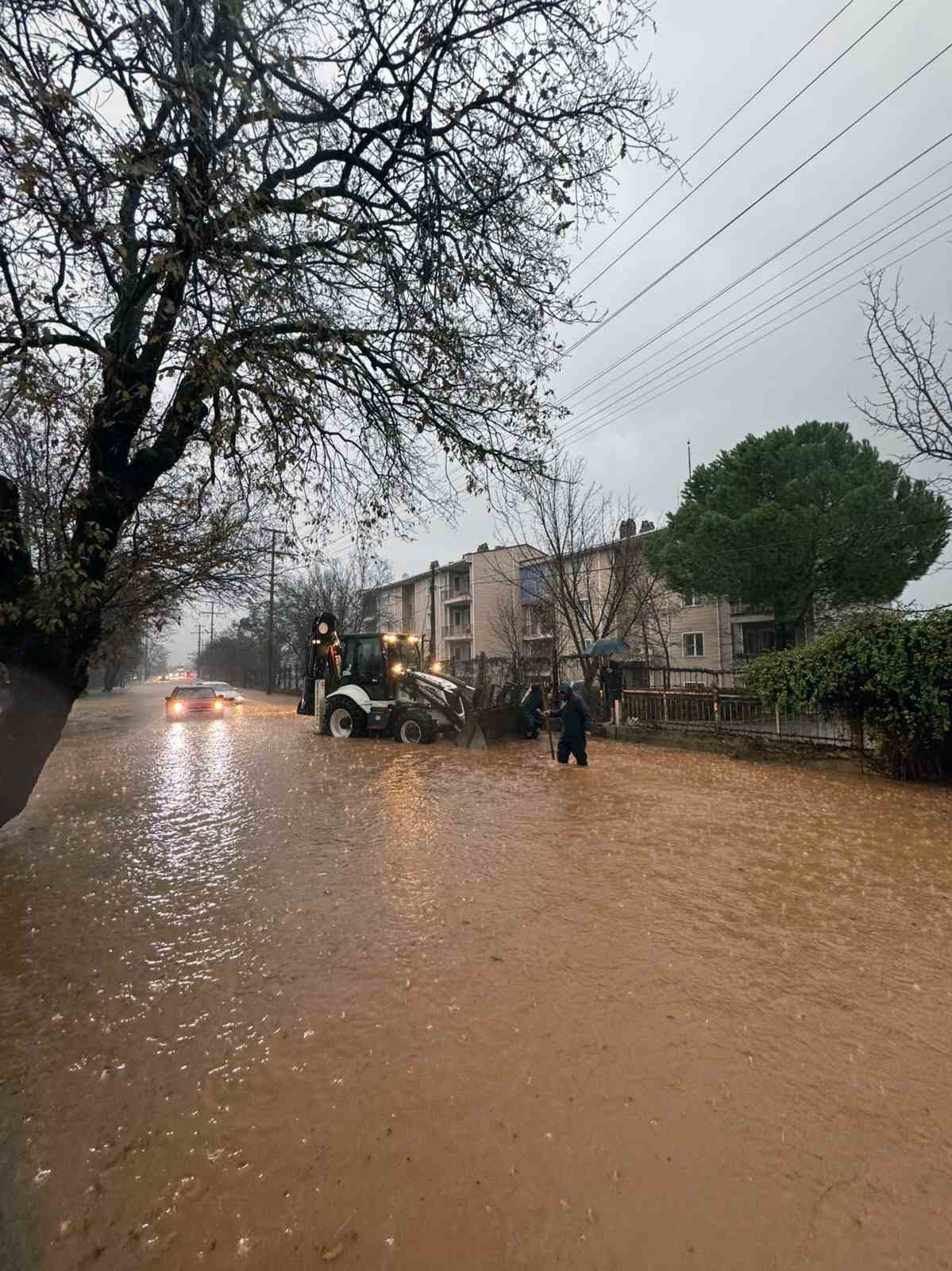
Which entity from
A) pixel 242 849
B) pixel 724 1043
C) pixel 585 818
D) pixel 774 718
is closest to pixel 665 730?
pixel 774 718

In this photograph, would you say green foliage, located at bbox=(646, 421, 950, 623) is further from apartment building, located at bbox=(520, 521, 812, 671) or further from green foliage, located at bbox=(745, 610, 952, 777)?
green foliage, located at bbox=(745, 610, 952, 777)

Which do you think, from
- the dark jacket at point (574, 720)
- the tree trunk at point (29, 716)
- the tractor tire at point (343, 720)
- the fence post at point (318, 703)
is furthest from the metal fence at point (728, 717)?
the tree trunk at point (29, 716)

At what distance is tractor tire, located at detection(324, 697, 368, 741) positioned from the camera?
15539 millimetres

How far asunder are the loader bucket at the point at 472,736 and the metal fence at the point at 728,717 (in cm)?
479

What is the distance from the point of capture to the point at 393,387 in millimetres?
5973

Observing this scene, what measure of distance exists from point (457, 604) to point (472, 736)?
33.6 meters

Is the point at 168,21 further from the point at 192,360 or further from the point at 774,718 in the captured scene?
the point at 774,718

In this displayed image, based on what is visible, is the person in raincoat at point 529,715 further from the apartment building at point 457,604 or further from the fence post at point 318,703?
the apartment building at point 457,604

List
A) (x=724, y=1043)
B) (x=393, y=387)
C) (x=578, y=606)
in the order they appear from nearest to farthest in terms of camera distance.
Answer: (x=724, y=1043) < (x=393, y=387) < (x=578, y=606)

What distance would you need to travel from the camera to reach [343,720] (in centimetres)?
1602

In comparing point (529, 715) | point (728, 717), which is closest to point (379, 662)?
point (529, 715)

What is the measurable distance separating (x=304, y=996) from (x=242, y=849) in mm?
3247

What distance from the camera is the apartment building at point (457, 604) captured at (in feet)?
137

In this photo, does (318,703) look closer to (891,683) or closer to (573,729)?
(573,729)
